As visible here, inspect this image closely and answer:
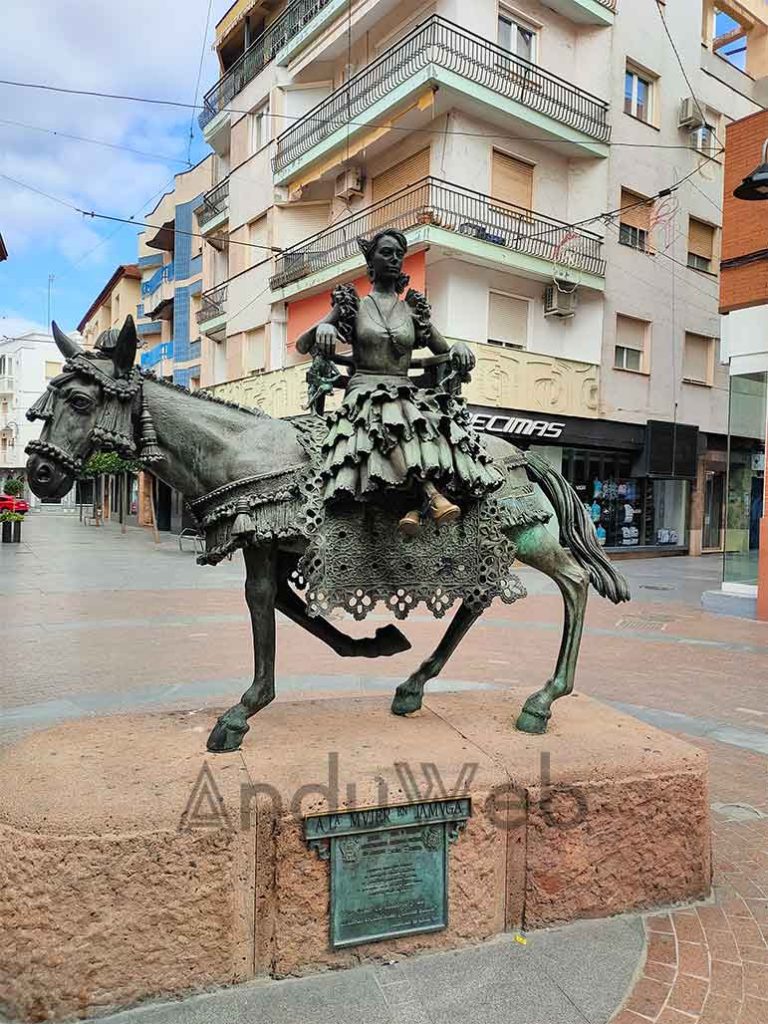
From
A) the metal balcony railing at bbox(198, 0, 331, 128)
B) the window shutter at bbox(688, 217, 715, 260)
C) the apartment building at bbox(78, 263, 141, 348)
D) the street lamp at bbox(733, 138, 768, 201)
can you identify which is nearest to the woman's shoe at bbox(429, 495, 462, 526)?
the street lamp at bbox(733, 138, 768, 201)

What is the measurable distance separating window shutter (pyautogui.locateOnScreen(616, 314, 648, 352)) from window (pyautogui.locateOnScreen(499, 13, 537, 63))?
620 centimetres

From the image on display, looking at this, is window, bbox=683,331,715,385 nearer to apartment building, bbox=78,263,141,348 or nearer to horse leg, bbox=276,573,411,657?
horse leg, bbox=276,573,411,657

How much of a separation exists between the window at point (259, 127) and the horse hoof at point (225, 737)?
21.1 meters

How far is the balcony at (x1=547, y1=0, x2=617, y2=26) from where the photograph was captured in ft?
51.4

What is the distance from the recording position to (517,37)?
15547 millimetres

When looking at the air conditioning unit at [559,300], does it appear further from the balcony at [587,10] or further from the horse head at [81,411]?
the horse head at [81,411]

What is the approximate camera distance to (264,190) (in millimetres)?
19766

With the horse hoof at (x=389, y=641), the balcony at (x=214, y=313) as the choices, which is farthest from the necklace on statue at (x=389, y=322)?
the balcony at (x=214, y=313)

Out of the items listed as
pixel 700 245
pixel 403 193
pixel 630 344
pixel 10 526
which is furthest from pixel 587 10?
pixel 10 526

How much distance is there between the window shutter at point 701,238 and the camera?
61.8 ft

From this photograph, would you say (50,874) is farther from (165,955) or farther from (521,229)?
(521,229)

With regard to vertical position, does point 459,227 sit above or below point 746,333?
above

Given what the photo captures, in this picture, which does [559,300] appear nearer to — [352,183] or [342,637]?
[352,183]

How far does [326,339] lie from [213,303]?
2199 cm
